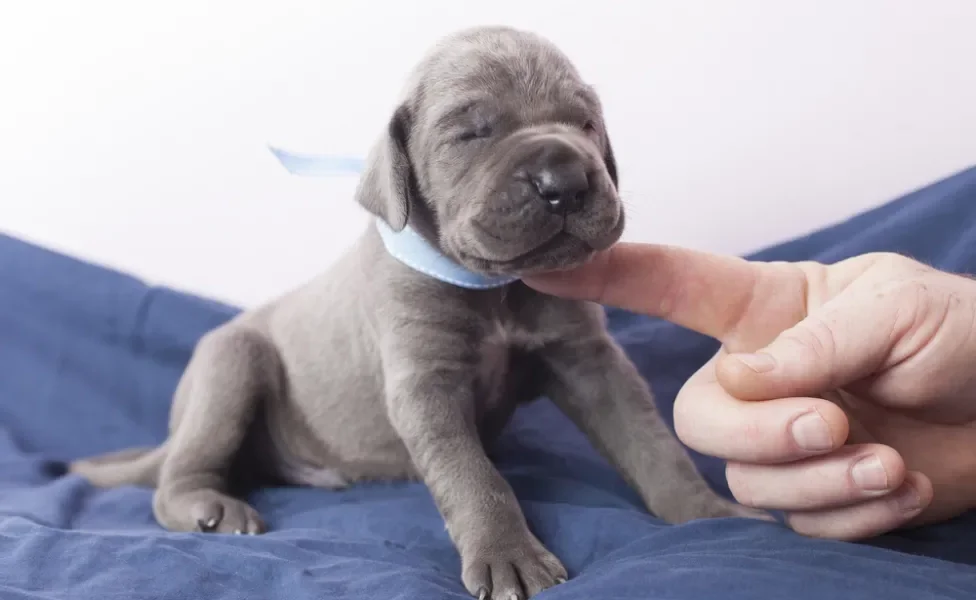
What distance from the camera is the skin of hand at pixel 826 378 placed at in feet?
4.18

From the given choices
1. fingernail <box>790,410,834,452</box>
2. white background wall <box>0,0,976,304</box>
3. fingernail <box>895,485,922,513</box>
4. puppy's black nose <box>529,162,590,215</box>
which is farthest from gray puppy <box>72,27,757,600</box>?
white background wall <box>0,0,976,304</box>

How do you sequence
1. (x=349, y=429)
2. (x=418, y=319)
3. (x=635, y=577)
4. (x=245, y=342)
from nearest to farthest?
1. (x=635, y=577)
2. (x=418, y=319)
3. (x=349, y=429)
4. (x=245, y=342)

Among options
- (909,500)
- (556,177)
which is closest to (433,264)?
(556,177)

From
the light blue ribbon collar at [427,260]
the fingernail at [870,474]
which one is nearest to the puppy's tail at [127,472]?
the light blue ribbon collar at [427,260]

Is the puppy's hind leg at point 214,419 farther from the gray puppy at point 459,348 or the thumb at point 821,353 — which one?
the thumb at point 821,353

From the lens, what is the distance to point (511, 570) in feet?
4.97

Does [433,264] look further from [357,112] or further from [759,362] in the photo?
[357,112]

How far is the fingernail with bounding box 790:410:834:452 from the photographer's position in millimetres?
1234

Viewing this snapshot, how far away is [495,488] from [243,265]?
6.91 feet

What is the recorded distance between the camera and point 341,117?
323 cm

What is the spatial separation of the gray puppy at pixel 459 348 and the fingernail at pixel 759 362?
1.36 feet

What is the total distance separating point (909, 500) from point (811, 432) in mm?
293

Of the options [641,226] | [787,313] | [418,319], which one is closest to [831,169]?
[641,226]

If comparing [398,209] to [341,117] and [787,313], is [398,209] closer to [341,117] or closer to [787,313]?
[787,313]
